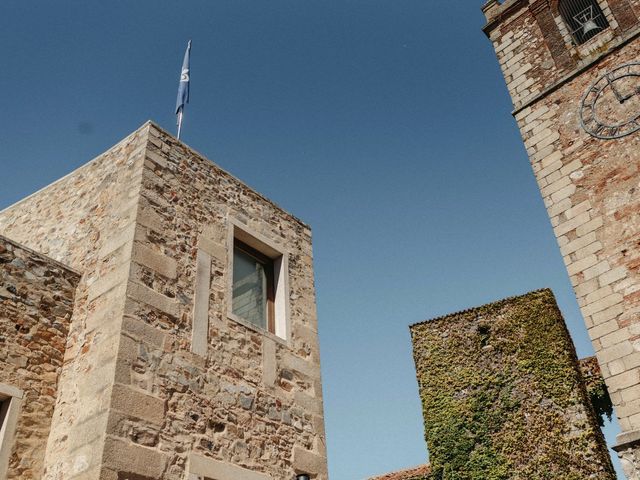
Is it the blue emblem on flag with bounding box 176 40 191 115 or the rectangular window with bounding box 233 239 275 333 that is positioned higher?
the blue emblem on flag with bounding box 176 40 191 115

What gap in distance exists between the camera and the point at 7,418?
4938mm

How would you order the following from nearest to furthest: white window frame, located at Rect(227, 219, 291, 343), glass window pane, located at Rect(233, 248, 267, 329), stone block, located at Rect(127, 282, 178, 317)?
1. stone block, located at Rect(127, 282, 178, 317)
2. white window frame, located at Rect(227, 219, 291, 343)
3. glass window pane, located at Rect(233, 248, 267, 329)

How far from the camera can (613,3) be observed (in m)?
11.5

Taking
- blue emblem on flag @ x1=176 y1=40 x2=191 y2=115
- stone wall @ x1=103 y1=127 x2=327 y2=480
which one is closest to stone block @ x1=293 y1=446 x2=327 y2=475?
stone wall @ x1=103 y1=127 x2=327 y2=480

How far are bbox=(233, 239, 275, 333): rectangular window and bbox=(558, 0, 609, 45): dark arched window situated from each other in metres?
8.20

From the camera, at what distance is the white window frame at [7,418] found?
477 cm

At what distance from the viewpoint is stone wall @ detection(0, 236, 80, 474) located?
5.01 metres

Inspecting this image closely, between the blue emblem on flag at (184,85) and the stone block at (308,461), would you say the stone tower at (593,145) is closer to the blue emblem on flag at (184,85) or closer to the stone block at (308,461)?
the stone block at (308,461)

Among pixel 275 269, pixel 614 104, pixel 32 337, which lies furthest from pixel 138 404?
pixel 614 104

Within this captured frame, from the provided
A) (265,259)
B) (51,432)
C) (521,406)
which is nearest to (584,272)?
(521,406)

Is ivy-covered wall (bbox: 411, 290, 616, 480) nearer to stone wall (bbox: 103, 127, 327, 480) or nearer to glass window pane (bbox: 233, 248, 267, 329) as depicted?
stone wall (bbox: 103, 127, 327, 480)

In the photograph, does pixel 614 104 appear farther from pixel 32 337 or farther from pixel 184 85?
pixel 32 337

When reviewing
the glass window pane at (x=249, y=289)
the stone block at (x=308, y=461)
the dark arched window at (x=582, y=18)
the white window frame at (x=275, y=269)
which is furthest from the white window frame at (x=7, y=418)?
the dark arched window at (x=582, y=18)

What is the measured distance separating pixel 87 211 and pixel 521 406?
9183mm
